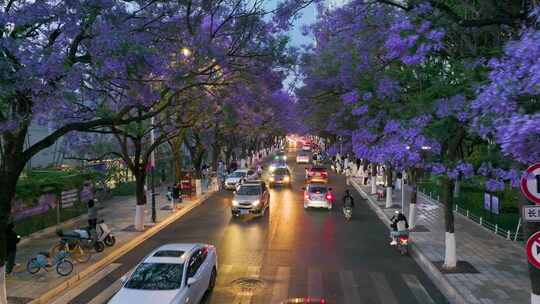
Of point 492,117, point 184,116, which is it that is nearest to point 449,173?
point 492,117

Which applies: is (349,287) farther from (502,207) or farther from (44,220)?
(502,207)

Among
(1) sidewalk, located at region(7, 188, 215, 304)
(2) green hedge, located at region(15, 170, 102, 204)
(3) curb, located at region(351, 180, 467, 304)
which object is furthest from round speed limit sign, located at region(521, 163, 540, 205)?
(2) green hedge, located at region(15, 170, 102, 204)

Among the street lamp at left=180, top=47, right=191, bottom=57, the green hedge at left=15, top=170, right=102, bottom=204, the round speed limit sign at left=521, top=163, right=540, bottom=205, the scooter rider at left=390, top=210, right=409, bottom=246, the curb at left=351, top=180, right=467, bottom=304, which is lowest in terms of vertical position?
the curb at left=351, top=180, right=467, bottom=304

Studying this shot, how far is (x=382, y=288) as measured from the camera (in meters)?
13.3

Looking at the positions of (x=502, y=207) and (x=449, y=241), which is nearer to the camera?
(x=449, y=241)

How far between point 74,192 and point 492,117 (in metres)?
22.2

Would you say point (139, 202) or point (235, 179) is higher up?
point (235, 179)

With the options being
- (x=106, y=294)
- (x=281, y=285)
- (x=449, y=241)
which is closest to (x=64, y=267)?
(x=106, y=294)

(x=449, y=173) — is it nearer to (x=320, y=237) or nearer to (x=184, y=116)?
(x=320, y=237)

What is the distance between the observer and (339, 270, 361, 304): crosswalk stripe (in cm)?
1236

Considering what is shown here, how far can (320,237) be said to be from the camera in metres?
20.3

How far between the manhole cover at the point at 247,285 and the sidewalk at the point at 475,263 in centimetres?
497

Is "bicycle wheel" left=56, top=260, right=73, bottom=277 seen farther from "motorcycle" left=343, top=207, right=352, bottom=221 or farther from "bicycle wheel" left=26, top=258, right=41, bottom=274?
"motorcycle" left=343, top=207, right=352, bottom=221

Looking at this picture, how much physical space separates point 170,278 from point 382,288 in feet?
19.1
